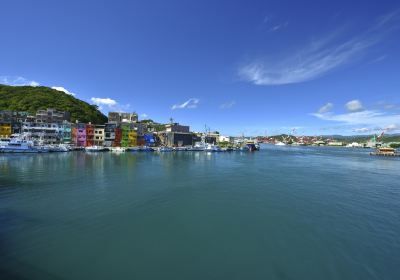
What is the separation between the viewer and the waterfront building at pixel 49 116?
7613 centimetres

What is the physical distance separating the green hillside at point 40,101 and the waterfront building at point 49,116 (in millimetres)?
7729

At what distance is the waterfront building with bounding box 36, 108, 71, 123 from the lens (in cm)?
7613

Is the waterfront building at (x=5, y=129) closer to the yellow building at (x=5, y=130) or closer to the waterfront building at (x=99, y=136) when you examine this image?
the yellow building at (x=5, y=130)

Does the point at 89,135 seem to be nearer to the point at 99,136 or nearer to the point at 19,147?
the point at 99,136

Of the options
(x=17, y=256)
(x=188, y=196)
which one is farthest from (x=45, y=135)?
(x=17, y=256)

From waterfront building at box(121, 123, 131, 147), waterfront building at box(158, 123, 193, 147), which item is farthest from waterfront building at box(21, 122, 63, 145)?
waterfront building at box(158, 123, 193, 147)

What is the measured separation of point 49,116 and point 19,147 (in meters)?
23.9

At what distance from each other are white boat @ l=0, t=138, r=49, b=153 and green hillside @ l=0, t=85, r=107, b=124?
104 feet

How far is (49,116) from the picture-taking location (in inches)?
3086

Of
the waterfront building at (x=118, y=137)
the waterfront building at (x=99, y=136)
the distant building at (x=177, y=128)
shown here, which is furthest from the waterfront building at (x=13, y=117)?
the distant building at (x=177, y=128)

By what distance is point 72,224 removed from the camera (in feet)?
41.4

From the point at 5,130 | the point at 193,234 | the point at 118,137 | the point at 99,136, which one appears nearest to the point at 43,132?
the point at 5,130

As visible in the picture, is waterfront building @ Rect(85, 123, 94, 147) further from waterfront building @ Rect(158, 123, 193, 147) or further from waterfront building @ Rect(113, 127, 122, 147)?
waterfront building @ Rect(158, 123, 193, 147)

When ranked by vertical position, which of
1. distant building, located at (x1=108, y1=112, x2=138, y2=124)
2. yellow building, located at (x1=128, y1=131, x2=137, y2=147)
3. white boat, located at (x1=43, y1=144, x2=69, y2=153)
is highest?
distant building, located at (x1=108, y1=112, x2=138, y2=124)
